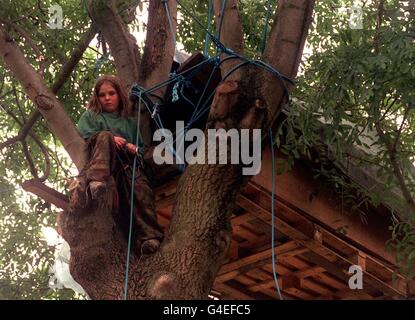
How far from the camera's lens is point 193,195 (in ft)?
14.1

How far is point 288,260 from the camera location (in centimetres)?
679

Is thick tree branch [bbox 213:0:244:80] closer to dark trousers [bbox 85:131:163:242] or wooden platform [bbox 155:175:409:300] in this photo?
dark trousers [bbox 85:131:163:242]

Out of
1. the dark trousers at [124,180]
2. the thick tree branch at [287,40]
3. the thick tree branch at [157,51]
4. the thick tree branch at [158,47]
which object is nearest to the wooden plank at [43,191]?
the dark trousers at [124,180]

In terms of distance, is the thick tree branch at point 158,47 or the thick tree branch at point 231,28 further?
the thick tree branch at point 158,47

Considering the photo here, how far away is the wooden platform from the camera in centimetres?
577

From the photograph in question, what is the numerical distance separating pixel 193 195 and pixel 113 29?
8.11 ft

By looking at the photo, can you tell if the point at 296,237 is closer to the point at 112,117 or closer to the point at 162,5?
the point at 112,117

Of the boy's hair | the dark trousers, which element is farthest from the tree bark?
the dark trousers

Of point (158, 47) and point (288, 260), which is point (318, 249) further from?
point (158, 47)

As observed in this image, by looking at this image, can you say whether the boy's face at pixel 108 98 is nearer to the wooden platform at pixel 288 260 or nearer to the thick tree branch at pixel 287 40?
the wooden platform at pixel 288 260

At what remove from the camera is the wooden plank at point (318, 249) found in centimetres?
563

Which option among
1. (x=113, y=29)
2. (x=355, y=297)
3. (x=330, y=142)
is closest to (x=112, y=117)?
(x=113, y=29)

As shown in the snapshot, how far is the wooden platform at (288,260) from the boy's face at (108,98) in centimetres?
73

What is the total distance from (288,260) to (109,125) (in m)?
2.36
